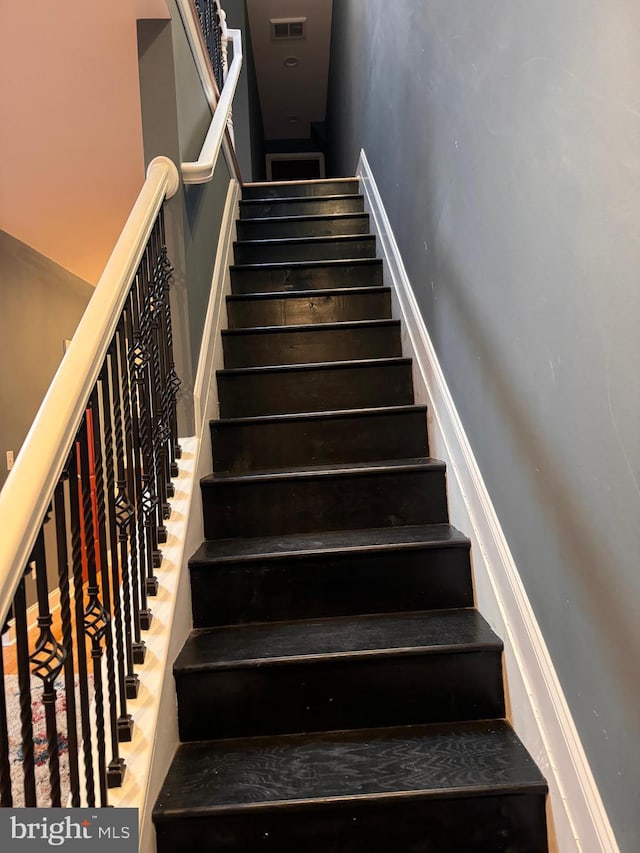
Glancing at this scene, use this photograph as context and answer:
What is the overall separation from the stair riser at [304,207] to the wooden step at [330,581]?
255cm

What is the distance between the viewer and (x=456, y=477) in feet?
5.82

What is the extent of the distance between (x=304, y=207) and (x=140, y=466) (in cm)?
265

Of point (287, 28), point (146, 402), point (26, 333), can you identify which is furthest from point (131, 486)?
point (287, 28)

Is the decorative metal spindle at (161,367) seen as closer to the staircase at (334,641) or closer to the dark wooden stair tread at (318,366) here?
the staircase at (334,641)

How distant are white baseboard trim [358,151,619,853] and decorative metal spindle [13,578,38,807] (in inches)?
37.6

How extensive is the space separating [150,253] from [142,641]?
3.39ft

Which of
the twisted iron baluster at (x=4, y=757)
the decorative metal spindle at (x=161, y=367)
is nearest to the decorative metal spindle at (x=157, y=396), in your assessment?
the decorative metal spindle at (x=161, y=367)

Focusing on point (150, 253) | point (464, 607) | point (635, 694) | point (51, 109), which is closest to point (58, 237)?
point (51, 109)

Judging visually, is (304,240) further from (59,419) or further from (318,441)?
(59,419)

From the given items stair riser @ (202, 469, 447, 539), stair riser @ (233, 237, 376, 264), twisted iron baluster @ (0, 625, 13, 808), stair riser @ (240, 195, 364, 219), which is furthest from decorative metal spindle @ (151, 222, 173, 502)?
stair riser @ (240, 195, 364, 219)

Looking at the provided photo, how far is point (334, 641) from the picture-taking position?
146 centimetres

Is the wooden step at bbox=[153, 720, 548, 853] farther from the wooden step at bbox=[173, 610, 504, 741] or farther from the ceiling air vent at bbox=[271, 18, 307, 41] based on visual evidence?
the ceiling air vent at bbox=[271, 18, 307, 41]

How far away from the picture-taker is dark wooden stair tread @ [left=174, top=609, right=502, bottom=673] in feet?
4.55

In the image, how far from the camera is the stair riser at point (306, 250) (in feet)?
10.3
